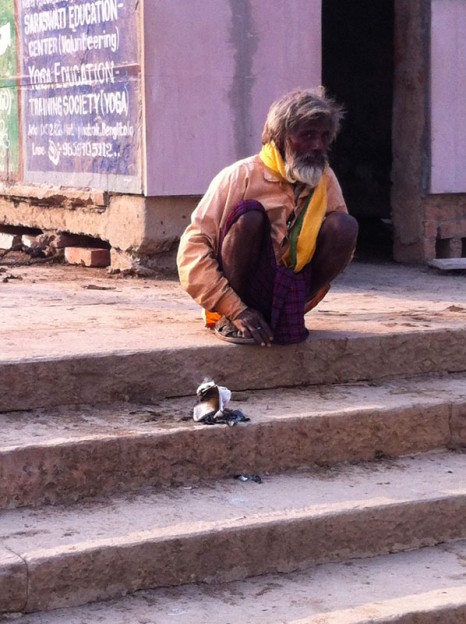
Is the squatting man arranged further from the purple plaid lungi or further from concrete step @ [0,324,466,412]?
concrete step @ [0,324,466,412]

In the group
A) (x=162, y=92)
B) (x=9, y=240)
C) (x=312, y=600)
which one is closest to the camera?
(x=312, y=600)

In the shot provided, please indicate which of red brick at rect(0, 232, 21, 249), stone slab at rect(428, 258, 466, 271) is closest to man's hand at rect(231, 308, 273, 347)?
stone slab at rect(428, 258, 466, 271)

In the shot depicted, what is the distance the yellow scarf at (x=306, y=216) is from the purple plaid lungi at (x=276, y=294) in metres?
0.10

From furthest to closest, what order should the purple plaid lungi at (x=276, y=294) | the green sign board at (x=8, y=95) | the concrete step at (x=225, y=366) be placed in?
the green sign board at (x=8, y=95) < the purple plaid lungi at (x=276, y=294) < the concrete step at (x=225, y=366)

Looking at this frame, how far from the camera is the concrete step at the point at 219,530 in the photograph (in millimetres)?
3633

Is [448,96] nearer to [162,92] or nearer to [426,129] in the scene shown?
[426,129]

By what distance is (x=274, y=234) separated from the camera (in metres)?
4.88

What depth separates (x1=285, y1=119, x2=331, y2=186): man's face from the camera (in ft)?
15.3

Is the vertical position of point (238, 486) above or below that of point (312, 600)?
above

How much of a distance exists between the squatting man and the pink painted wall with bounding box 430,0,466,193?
2729 millimetres

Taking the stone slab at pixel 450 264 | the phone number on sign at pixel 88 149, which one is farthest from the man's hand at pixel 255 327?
the stone slab at pixel 450 264

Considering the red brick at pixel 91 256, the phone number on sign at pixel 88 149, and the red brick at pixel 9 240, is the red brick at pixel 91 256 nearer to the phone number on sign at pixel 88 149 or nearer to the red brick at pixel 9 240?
the phone number on sign at pixel 88 149

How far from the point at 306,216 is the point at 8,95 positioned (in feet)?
12.9

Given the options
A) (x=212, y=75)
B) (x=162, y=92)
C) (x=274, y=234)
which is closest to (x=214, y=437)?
(x=274, y=234)
